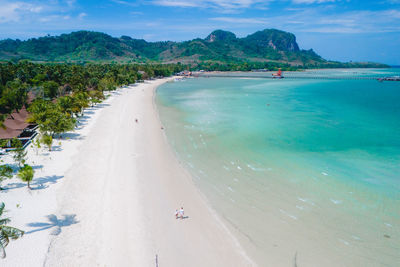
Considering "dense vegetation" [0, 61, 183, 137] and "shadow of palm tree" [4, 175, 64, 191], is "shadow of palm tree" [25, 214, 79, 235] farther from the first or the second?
"dense vegetation" [0, 61, 183, 137]

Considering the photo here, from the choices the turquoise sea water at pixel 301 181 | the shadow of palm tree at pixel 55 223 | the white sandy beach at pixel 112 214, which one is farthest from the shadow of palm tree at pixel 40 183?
the turquoise sea water at pixel 301 181

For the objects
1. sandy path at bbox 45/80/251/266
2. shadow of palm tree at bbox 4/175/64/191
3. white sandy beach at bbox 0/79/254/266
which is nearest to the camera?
white sandy beach at bbox 0/79/254/266

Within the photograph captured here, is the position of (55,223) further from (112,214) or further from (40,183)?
(40,183)

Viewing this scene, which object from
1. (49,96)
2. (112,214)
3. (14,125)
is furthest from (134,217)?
(49,96)

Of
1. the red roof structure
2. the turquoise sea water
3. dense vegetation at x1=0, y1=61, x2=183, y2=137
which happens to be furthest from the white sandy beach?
the red roof structure

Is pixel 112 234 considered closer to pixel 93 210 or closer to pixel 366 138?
pixel 93 210

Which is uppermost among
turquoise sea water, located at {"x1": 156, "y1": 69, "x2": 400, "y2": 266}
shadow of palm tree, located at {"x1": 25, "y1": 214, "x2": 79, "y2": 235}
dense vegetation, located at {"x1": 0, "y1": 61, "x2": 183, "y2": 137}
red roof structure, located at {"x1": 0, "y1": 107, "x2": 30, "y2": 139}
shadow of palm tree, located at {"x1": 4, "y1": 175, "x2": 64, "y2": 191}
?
dense vegetation, located at {"x1": 0, "y1": 61, "x2": 183, "y2": 137}

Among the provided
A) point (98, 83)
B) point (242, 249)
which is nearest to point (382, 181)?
point (242, 249)

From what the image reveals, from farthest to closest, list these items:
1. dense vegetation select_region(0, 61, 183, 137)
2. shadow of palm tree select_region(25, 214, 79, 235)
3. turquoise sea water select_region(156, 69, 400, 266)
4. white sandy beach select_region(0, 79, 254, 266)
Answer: dense vegetation select_region(0, 61, 183, 137), turquoise sea water select_region(156, 69, 400, 266), shadow of palm tree select_region(25, 214, 79, 235), white sandy beach select_region(0, 79, 254, 266)
